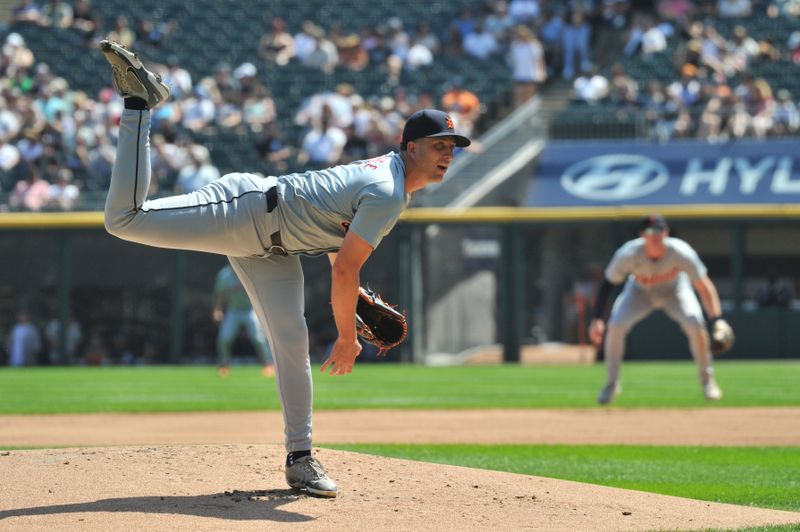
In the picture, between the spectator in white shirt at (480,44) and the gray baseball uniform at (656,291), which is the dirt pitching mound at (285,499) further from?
the spectator in white shirt at (480,44)

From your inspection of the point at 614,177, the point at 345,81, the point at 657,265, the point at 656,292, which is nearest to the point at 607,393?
the point at 656,292

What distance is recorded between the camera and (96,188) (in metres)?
22.4

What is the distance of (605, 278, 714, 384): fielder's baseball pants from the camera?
12.8m

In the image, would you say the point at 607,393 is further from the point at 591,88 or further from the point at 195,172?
the point at 591,88

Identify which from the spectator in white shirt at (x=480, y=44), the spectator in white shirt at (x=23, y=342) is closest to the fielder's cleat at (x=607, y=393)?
A: the spectator in white shirt at (x=23, y=342)

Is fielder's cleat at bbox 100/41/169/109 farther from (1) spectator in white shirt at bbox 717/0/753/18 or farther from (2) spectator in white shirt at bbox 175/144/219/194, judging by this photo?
(1) spectator in white shirt at bbox 717/0/753/18

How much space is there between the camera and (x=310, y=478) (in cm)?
596

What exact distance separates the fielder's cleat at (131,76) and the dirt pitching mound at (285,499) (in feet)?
5.64

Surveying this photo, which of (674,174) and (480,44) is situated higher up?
(480,44)

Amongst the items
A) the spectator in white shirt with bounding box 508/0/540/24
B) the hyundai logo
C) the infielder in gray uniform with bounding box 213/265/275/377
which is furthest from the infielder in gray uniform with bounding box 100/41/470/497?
the spectator in white shirt with bounding box 508/0/540/24

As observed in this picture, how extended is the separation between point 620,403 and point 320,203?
26.0 ft

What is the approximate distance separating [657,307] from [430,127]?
24.8 feet

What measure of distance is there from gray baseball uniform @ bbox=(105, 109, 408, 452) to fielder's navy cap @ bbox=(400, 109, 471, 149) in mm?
153

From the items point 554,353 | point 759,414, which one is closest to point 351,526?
point 759,414
